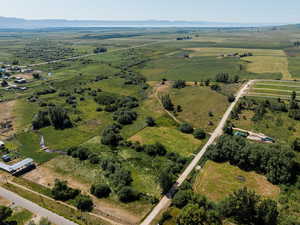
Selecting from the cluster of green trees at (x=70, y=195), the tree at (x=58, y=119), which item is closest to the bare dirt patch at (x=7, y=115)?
the tree at (x=58, y=119)

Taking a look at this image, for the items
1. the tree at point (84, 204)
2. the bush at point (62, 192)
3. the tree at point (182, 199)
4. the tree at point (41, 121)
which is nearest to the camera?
the tree at point (182, 199)

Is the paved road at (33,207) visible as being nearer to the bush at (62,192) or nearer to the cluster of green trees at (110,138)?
the bush at (62,192)

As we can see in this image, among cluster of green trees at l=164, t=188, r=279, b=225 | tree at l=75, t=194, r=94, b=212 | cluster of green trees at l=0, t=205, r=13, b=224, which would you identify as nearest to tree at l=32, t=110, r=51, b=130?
cluster of green trees at l=0, t=205, r=13, b=224

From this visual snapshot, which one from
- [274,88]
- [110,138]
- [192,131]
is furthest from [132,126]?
[274,88]

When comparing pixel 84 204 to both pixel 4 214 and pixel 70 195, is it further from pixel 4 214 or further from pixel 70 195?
pixel 4 214

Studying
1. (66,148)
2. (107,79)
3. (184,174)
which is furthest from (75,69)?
(184,174)
